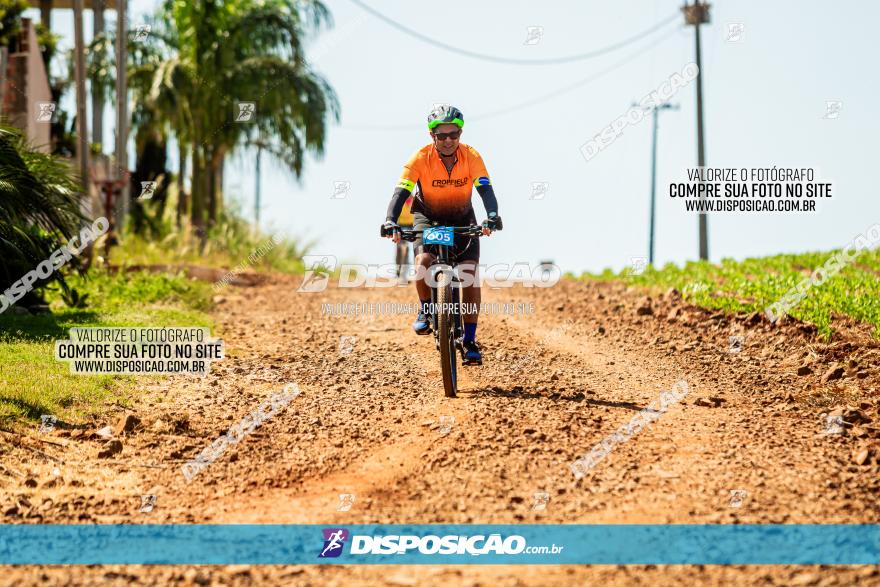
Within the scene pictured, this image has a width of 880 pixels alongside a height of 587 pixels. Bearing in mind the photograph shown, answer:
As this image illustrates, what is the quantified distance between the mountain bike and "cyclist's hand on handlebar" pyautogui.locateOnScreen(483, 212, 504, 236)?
0.21ft

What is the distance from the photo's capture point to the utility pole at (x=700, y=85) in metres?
31.1

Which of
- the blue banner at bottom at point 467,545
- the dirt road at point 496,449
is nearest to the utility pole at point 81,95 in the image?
the dirt road at point 496,449

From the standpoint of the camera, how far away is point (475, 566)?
5070 mm

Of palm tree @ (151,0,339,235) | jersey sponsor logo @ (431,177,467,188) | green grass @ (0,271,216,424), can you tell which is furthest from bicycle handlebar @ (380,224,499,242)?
palm tree @ (151,0,339,235)

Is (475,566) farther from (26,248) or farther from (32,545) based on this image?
(26,248)

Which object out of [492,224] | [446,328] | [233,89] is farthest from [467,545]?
[233,89]

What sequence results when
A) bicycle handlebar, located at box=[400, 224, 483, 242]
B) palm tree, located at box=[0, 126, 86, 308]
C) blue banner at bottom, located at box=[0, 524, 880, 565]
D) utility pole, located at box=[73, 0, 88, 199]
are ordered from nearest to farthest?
1. blue banner at bottom, located at box=[0, 524, 880, 565]
2. bicycle handlebar, located at box=[400, 224, 483, 242]
3. palm tree, located at box=[0, 126, 86, 308]
4. utility pole, located at box=[73, 0, 88, 199]

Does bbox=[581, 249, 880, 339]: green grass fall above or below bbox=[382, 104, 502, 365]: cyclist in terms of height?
below

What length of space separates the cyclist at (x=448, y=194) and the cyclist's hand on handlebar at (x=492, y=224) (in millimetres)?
45

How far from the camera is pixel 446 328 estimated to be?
27.7 ft

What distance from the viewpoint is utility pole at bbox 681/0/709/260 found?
3112 cm

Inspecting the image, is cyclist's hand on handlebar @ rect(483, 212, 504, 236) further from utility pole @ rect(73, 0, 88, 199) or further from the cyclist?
utility pole @ rect(73, 0, 88, 199)

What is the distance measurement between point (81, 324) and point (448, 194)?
5.55 metres

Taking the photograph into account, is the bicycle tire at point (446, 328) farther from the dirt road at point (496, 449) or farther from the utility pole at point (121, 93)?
the utility pole at point (121, 93)
